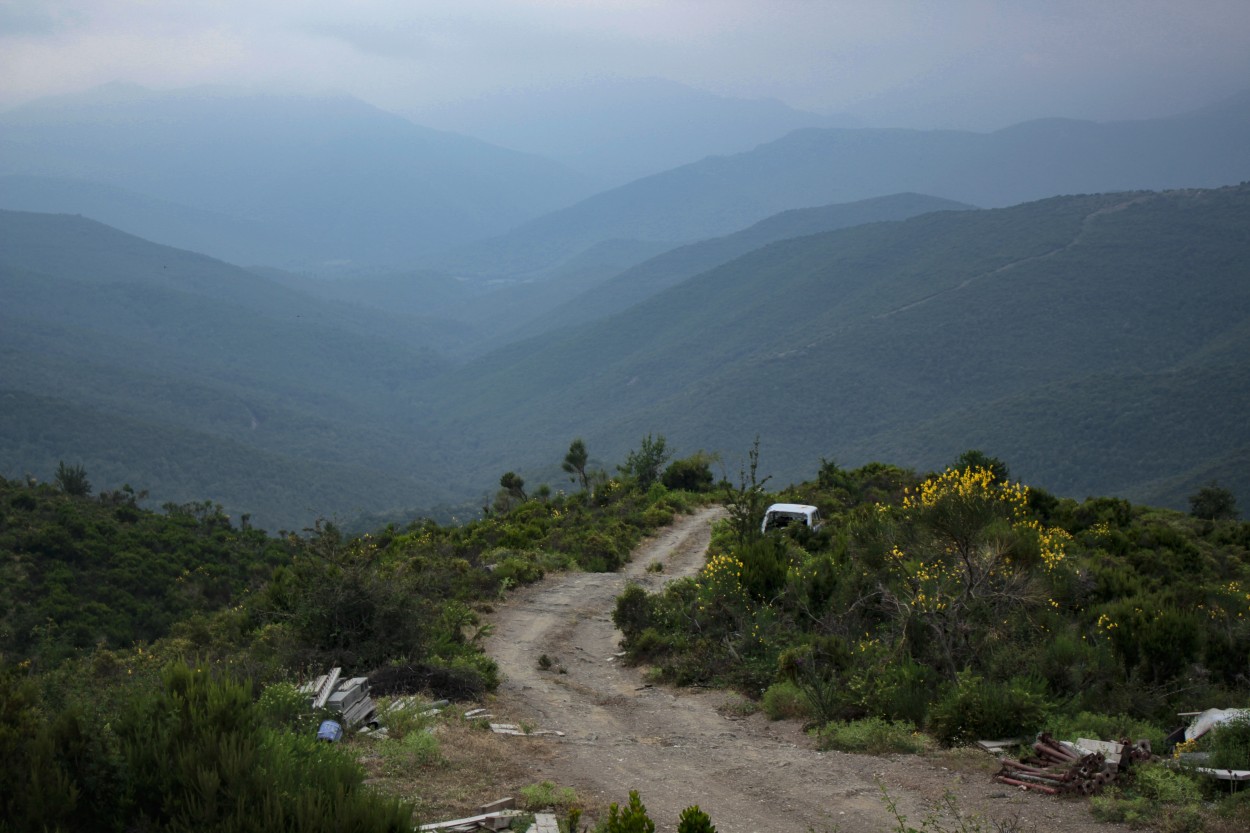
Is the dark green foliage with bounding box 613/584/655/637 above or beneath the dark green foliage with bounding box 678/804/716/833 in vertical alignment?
beneath

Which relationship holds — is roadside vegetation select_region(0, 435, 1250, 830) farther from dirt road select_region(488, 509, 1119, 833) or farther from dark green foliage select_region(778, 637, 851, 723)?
dirt road select_region(488, 509, 1119, 833)

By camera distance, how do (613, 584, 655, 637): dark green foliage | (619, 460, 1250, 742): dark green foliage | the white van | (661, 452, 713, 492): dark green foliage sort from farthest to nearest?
(661, 452, 713, 492): dark green foliage
the white van
(613, 584, 655, 637): dark green foliage
(619, 460, 1250, 742): dark green foliage

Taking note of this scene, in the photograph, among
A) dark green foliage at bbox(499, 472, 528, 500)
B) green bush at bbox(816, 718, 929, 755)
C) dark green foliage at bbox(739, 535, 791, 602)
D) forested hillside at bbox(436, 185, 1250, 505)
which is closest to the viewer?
green bush at bbox(816, 718, 929, 755)

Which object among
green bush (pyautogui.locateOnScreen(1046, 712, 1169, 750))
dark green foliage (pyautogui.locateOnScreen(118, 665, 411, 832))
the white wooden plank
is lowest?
green bush (pyautogui.locateOnScreen(1046, 712, 1169, 750))

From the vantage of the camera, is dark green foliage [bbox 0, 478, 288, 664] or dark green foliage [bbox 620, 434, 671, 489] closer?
dark green foliage [bbox 0, 478, 288, 664]

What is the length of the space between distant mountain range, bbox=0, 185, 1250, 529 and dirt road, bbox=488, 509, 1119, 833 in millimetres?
53979

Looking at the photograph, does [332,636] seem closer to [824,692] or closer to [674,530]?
[824,692]

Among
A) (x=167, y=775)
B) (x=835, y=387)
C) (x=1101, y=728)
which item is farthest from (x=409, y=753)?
(x=835, y=387)

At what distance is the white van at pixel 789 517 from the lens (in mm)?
21016

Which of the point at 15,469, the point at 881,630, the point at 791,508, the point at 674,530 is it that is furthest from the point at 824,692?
the point at 15,469

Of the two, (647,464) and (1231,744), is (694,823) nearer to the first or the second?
(1231,744)

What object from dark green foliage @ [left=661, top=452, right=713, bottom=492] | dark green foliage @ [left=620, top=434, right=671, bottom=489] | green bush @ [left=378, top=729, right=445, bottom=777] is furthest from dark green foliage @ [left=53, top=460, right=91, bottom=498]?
green bush @ [left=378, top=729, right=445, bottom=777]

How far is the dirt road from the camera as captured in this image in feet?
23.0

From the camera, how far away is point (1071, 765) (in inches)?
286
